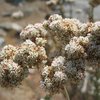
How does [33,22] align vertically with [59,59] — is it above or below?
above

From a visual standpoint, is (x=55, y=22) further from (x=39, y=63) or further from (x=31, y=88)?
(x=31, y=88)

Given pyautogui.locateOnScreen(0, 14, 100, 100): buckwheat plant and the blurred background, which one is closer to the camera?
pyautogui.locateOnScreen(0, 14, 100, 100): buckwheat plant

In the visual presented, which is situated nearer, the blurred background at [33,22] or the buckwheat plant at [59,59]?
the buckwheat plant at [59,59]

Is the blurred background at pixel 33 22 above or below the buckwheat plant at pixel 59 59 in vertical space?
above

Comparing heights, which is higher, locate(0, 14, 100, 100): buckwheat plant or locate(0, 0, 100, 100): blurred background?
locate(0, 0, 100, 100): blurred background

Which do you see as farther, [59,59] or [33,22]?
[33,22]
